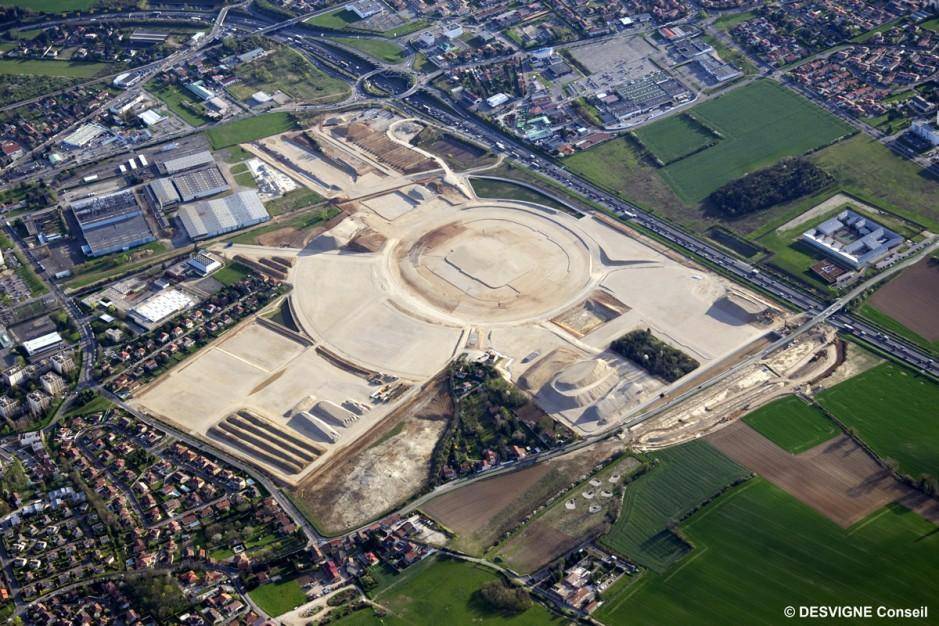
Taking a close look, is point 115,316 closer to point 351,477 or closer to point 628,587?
point 351,477

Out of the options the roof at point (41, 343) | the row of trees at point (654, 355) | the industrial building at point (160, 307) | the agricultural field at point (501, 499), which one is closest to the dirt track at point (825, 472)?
the row of trees at point (654, 355)

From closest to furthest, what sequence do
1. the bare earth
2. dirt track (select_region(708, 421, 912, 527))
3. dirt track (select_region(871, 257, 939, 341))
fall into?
dirt track (select_region(708, 421, 912, 527)) → the bare earth → dirt track (select_region(871, 257, 939, 341))

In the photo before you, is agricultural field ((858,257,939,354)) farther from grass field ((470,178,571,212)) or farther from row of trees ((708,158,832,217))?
grass field ((470,178,571,212))

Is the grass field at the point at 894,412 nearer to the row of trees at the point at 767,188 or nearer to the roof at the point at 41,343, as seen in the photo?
the row of trees at the point at 767,188

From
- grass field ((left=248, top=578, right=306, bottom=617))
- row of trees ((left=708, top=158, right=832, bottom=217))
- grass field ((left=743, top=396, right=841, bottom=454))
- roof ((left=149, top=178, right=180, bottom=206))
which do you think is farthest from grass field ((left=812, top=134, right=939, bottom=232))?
grass field ((left=248, top=578, right=306, bottom=617))

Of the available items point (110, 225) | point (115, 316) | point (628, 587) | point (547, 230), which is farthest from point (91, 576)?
point (547, 230)

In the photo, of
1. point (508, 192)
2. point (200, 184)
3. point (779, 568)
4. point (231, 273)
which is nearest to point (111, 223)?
point (200, 184)
